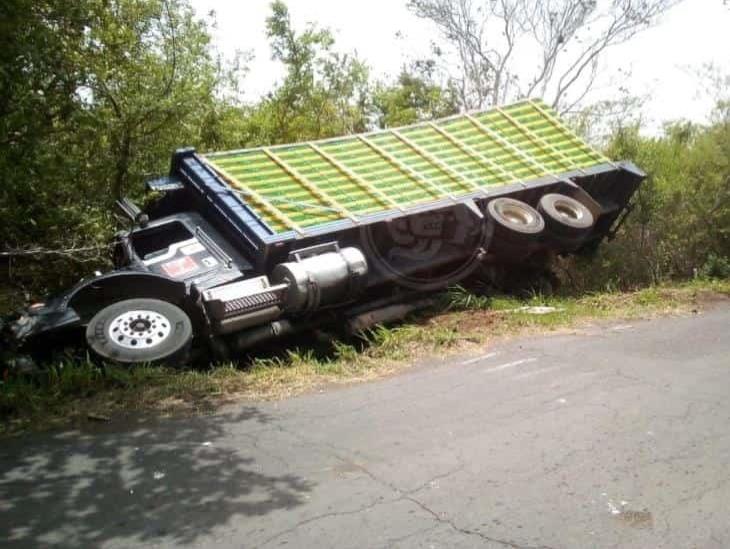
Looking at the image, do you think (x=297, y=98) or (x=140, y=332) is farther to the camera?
(x=297, y=98)

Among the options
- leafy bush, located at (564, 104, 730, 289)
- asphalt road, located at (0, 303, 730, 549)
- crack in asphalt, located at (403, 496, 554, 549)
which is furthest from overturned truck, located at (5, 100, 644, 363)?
crack in asphalt, located at (403, 496, 554, 549)

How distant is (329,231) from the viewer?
28.7ft

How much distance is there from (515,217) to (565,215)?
0.92 m

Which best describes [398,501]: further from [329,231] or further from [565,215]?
[565,215]

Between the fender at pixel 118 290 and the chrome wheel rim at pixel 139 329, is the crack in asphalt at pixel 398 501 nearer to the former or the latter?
the chrome wheel rim at pixel 139 329

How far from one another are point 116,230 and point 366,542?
6067 millimetres

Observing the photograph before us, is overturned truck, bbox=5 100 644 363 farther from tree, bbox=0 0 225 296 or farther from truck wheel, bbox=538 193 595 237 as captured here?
tree, bbox=0 0 225 296

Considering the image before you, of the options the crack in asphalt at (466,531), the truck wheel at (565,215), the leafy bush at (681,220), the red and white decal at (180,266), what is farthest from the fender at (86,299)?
the leafy bush at (681,220)

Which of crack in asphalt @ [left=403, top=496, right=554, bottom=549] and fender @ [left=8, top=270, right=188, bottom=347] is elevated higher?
fender @ [left=8, top=270, right=188, bottom=347]

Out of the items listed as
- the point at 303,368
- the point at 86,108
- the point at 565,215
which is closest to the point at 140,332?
the point at 303,368

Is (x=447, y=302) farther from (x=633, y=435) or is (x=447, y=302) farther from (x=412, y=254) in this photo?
(x=633, y=435)

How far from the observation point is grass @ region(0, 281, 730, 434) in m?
5.86

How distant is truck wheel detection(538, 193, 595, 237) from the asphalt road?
3829 millimetres

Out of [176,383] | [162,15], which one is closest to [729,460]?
[176,383]
